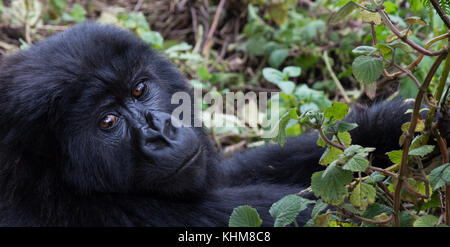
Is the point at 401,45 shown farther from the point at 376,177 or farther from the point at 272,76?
the point at 272,76

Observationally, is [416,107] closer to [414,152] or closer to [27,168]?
[414,152]

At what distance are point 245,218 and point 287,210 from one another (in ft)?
0.58

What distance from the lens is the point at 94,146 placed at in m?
2.75

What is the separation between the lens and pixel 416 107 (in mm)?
1993

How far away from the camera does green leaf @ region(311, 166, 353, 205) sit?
2.04 meters

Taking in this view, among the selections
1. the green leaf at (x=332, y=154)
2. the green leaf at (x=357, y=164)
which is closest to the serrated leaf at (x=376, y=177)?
the green leaf at (x=332, y=154)

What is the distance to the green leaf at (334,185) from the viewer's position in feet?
6.69

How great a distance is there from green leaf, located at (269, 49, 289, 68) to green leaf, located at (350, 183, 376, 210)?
11.7 feet

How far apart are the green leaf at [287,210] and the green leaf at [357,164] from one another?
297mm

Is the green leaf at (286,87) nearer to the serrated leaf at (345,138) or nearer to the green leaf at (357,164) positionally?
the serrated leaf at (345,138)

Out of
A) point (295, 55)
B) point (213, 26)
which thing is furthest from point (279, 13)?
point (213, 26)
